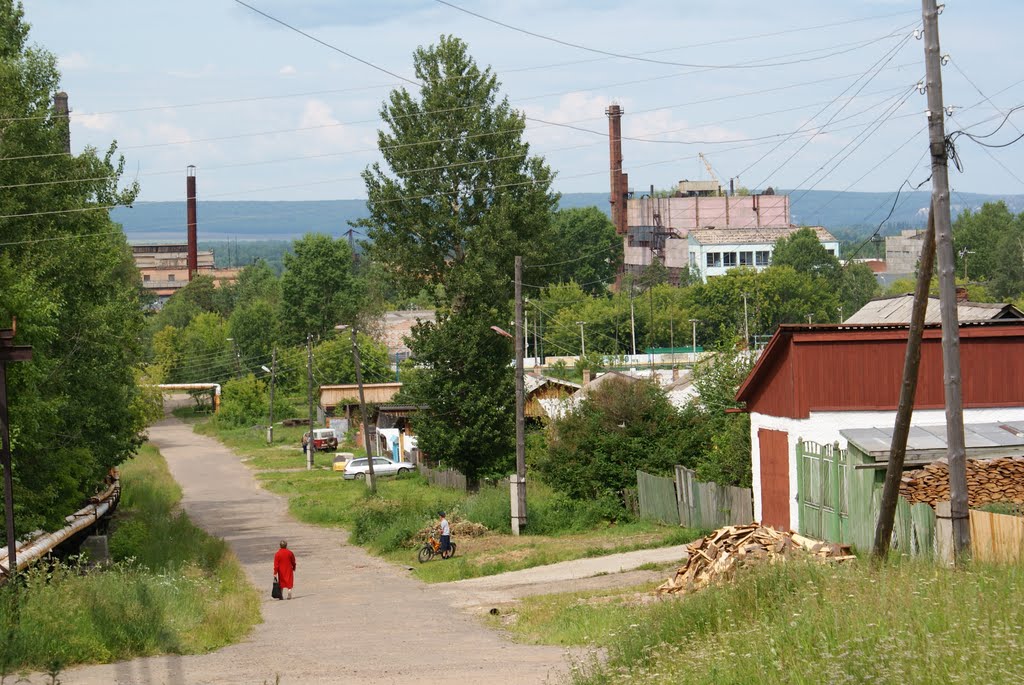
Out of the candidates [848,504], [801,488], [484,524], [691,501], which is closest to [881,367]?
[801,488]

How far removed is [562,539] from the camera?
35688 mm

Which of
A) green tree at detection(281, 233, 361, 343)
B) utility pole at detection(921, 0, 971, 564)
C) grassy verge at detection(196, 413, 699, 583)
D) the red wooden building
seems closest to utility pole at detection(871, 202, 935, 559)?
utility pole at detection(921, 0, 971, 564)

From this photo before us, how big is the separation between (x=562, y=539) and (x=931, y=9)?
21.5 meters

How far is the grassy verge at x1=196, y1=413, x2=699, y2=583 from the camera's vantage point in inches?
1233

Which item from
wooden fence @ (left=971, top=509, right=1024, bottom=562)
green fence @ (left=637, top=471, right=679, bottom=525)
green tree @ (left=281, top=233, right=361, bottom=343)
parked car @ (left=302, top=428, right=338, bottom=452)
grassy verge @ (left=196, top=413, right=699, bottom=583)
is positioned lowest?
parked car @ (left=302, top=428, right=338, bottom=452)

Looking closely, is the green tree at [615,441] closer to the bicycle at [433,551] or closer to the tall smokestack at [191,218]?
the bicycle at [433,551]

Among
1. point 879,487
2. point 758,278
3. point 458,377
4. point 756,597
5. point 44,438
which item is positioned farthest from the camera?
point 758,278

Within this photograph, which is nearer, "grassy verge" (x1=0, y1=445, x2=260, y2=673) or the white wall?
"grassy verge" (x1=0, y1=445, x2=260, y2=673)

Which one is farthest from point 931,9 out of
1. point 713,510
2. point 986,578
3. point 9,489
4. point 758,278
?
point 758,278

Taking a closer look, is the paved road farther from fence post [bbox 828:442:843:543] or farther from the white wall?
the white wall

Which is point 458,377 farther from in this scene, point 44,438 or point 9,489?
point 9,489

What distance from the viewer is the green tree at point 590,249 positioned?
156750mm

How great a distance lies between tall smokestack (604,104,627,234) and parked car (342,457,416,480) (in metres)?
82.9

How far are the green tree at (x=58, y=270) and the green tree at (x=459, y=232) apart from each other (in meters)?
13.9
